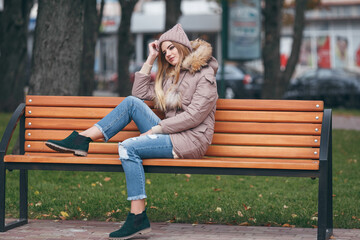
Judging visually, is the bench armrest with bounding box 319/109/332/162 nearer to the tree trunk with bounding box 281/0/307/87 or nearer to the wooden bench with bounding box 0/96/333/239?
the wooden bench with bounding box 0/96/333/239

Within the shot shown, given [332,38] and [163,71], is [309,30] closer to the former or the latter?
[332,38]

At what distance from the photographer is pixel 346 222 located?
6133 mm

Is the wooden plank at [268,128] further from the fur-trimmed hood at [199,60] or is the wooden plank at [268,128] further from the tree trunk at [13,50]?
the tree trunk at [13,50]

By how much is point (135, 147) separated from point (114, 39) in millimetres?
41158

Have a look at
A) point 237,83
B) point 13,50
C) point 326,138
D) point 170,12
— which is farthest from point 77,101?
point 237,83

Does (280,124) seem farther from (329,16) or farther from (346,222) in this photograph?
(329,16)

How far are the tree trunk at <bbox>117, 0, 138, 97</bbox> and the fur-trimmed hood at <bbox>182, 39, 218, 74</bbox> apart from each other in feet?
41.0

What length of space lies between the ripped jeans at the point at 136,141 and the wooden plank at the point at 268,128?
57 centimetres

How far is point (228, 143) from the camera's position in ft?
19.5

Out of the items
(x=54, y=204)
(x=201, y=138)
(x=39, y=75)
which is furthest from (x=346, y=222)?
(x=39, y=75)

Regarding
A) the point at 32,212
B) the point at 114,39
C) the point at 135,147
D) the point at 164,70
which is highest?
the point at 114,39

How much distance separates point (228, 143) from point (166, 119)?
24.3 inches

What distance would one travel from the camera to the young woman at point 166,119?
17.7 ft

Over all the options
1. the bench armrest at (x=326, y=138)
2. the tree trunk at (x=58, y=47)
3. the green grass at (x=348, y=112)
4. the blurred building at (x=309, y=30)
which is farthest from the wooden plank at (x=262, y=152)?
the blurred building at (x=309, y=30)
